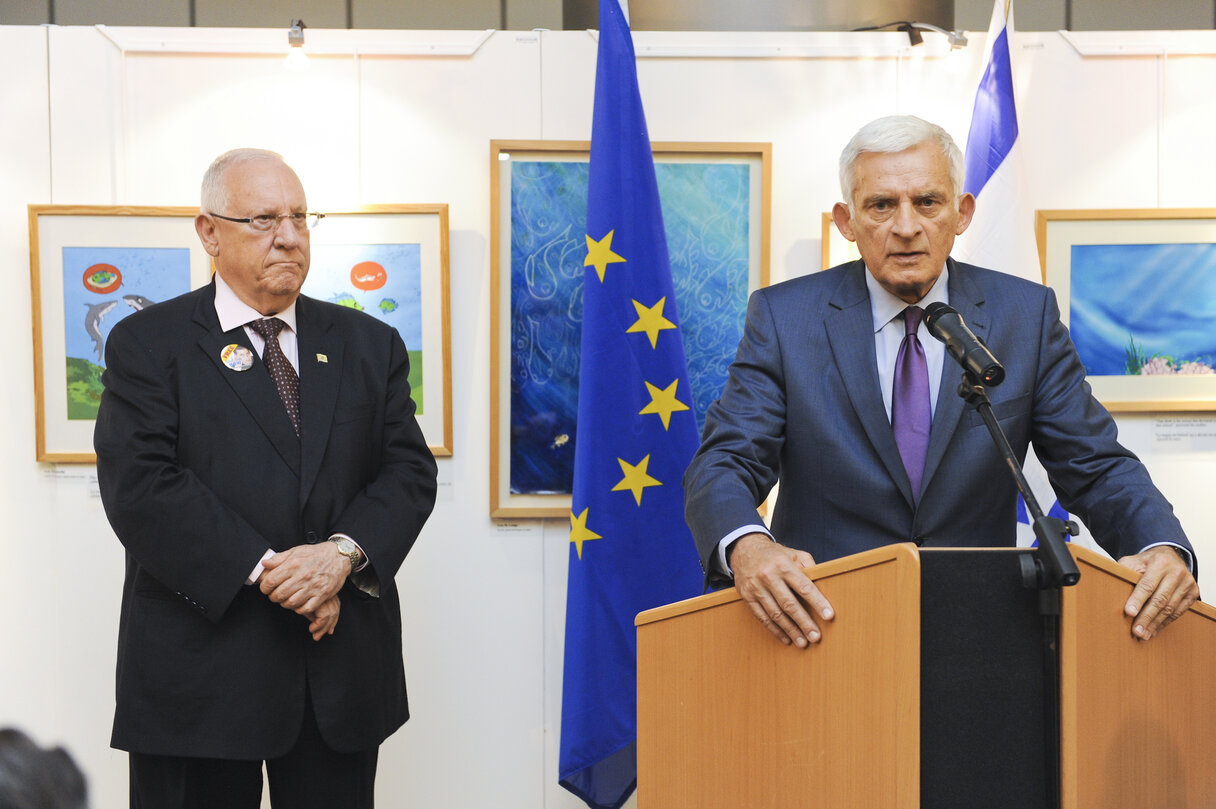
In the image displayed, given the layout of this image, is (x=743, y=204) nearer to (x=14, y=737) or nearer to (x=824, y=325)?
(x=824, y=325)

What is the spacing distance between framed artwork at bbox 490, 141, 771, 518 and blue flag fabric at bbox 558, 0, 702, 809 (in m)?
0.25

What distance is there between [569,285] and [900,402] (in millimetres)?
1625

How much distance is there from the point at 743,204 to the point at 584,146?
21.5 inches

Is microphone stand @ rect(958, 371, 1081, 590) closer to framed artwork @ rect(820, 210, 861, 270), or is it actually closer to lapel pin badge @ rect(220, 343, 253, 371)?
lapel pin badge @ rect(220, 343, 253, 371)

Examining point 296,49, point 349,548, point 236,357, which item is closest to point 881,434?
point 349,548

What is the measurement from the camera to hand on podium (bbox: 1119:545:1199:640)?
139 centimetres

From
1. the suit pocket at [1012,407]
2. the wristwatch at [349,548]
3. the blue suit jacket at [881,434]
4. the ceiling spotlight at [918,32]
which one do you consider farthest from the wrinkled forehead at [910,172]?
the ceiling spotlight at [918,32]

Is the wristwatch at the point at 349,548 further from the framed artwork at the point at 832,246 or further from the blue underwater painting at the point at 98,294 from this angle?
the framed artwork at the point at 832,246

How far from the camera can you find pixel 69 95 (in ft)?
10.8

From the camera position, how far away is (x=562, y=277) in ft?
11.1

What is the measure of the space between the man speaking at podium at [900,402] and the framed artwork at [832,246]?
1.23 m

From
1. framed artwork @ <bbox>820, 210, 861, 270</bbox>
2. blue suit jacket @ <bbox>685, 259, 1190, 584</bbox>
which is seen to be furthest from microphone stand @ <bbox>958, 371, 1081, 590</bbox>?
framed artwork @ <bbox>820, 210, 861, 270</bbox>

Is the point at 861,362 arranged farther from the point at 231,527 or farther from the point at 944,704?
the point at 231,527

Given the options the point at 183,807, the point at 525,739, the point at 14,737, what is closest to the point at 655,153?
the point at 525,739
